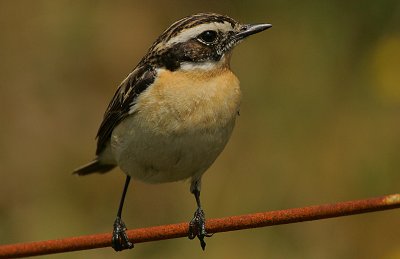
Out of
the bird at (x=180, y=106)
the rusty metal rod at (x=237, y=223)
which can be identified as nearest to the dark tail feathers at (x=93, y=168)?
the bird at (x=180, y=106)

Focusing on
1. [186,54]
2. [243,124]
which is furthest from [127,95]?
[243,124]

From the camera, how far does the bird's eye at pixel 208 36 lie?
5.12 metres

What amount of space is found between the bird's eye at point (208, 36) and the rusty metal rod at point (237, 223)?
1.75 m

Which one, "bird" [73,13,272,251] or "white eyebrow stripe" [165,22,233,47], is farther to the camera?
"white eyebrow stripe" [165,22,233,47]

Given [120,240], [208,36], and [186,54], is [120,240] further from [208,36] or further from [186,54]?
[208,36]

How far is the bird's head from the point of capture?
510 centimetres

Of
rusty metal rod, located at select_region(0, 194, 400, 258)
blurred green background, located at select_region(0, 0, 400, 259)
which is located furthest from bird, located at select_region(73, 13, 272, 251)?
blurred green background, located at select_region(0, 0, 400, 259)

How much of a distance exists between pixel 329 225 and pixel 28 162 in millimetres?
3175

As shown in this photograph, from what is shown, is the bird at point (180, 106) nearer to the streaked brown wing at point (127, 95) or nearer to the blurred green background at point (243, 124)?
the streaked brown wing at point (127, 95)

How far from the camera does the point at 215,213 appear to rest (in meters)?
7.00

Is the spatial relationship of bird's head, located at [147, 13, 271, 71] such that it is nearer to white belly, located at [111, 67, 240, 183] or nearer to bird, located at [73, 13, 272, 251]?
bird, located at [73, 13, 272, 251]

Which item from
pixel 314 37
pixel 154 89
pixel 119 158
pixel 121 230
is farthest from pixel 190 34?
pixel 314 37

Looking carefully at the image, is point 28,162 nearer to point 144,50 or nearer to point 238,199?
point 144,50

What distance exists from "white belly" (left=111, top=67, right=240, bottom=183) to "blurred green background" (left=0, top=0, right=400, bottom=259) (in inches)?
71.4
